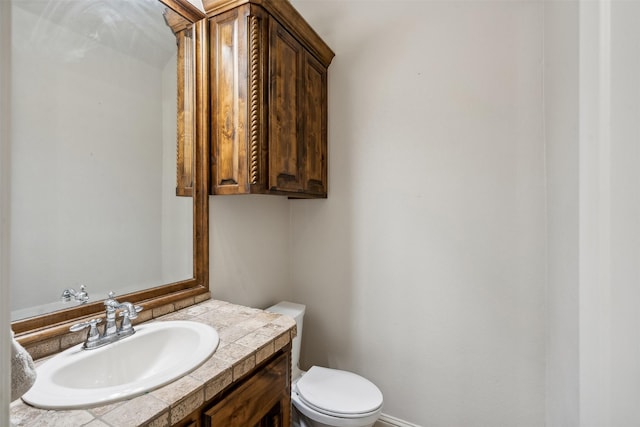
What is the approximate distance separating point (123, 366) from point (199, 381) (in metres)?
0.40

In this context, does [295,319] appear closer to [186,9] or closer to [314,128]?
[314,128]

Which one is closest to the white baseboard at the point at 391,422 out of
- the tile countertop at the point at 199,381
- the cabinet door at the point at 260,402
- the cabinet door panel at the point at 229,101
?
the cabinet door at the point at 260,402

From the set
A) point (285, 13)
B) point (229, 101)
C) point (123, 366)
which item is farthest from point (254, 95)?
point (123, 366)

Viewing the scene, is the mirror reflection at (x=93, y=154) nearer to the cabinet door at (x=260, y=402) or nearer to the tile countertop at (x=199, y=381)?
the tile countertop at (x=199, y=381)

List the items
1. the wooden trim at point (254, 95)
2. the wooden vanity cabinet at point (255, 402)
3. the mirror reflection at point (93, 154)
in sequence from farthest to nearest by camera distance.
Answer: the wooden trim at point (254, 95) → the mirror reflection at point (93, 154) → the wooden vanity cabinet at point (255, 402)

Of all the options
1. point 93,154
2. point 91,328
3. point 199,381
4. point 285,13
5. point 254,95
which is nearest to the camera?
point 199,381

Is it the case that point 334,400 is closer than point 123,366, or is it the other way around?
point 123,366

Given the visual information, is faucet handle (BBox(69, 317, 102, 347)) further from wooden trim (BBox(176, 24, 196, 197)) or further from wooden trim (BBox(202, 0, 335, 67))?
wooden trim (BBox(202, 0, 335, 67))

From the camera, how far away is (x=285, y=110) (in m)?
1.35

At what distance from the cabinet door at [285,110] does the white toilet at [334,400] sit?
80 cm

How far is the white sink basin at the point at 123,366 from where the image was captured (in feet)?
2.09

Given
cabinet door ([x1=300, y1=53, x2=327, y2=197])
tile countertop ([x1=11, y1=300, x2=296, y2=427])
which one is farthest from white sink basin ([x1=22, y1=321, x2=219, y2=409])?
cabinet door ([x1=300, y1=53, x2=327, y2=197])

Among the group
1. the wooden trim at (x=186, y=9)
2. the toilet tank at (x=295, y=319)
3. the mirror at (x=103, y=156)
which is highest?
the wooden trim at (x=186, y=9)

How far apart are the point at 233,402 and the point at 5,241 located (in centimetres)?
72
